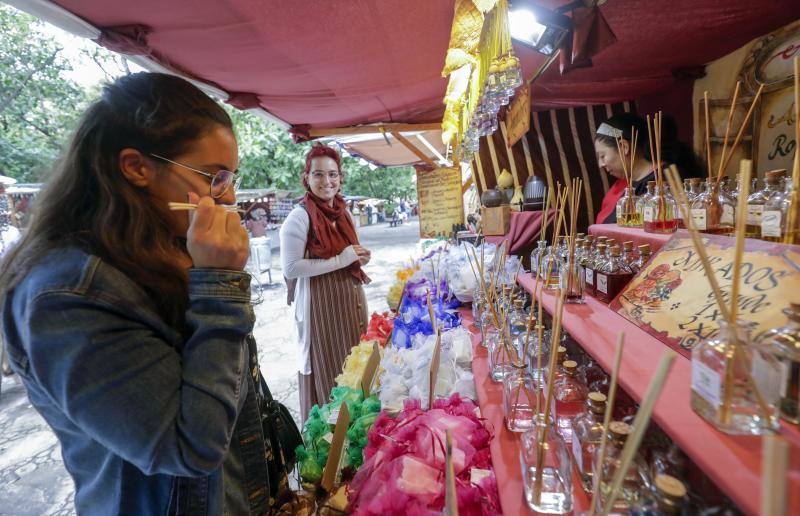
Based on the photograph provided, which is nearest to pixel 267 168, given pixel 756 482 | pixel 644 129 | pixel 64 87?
pixel 64 87

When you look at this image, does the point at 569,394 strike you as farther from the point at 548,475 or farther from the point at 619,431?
the point at 619,431

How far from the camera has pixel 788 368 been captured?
61cm

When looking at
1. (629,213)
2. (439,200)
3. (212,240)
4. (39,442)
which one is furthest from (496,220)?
(39,442)

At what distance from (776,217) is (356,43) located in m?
2.33

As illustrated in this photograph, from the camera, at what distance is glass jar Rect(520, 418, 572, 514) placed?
83 centimetres

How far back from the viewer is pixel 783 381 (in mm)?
630

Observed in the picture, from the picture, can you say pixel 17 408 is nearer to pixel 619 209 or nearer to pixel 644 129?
pixel 619 209

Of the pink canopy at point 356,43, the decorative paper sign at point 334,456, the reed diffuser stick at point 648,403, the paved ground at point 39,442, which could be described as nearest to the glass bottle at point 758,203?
the reed diffuser stick at point 648,403

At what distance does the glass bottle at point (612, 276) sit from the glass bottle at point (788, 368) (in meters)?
0.68

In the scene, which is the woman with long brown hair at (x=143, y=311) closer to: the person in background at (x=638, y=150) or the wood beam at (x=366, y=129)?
the person in background at (x=638, y=150)

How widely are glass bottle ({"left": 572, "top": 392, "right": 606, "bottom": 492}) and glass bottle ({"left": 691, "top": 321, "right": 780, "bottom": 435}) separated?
235 millimetres

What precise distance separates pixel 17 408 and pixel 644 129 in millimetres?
6252

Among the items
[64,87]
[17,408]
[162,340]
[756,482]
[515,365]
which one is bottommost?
[17,408]

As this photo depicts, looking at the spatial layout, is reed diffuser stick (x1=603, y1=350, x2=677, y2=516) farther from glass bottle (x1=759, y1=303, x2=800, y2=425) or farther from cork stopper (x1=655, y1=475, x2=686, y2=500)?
glass bottle (x1=759, y1=303, x2=800, y2=425)
